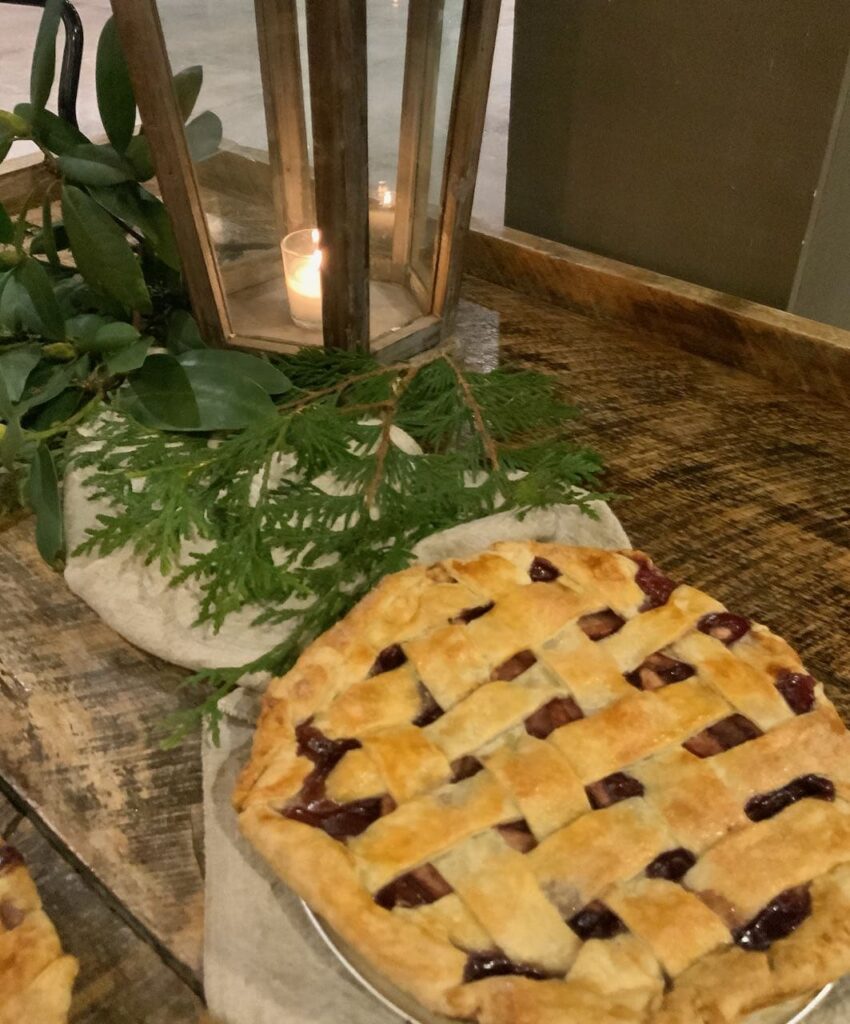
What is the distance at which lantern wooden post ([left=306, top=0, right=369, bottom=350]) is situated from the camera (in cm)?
85

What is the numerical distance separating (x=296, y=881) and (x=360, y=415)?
60 centimetres

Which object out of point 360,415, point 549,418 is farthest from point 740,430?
point 360,415

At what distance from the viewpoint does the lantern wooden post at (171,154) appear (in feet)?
2.95

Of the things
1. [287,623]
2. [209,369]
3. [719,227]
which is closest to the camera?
[287,623]

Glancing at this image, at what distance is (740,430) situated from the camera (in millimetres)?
1185

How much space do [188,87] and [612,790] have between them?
812mm

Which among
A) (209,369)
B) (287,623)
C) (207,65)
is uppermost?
(207,65)

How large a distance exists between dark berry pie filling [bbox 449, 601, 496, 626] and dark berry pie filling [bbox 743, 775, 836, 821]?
0.91 ft

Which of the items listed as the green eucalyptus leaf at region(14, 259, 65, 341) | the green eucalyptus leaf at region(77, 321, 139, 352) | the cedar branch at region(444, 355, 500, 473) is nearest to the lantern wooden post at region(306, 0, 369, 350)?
the cedar branch at region(444, 355, 500, 473)

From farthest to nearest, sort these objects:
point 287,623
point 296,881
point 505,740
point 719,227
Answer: point 719,227 → point 287,623 → point 505,740 → point 296,881

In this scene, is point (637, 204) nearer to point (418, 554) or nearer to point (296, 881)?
point (418, 554)

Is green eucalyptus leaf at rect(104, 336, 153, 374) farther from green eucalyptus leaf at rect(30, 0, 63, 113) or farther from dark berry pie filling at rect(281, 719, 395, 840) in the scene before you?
dark berry pie filling at rect(281, 719, 395, 840)

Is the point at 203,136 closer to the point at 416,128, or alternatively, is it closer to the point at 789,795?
the point at 416,128

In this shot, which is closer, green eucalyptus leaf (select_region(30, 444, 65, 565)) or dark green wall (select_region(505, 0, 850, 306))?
green eucalyptus leaf (select_region(30, 444, 65, 565))
